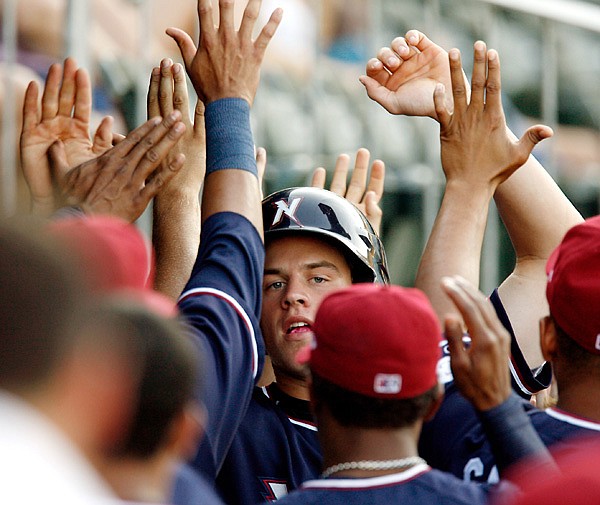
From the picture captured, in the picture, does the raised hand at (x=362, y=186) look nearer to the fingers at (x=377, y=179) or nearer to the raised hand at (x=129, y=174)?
the fingers at (x=377, y=179)

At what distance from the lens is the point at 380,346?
2.66m

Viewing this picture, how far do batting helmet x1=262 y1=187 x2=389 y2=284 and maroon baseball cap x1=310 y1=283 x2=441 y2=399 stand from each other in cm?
136

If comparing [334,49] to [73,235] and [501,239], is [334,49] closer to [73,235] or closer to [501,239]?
[501,239]

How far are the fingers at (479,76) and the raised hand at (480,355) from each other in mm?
954

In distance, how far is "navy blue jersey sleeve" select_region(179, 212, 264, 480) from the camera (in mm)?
2895

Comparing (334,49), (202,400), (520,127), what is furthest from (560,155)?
(202,400)

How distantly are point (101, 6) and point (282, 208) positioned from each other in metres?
7.92

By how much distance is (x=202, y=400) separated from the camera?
2.82 meters

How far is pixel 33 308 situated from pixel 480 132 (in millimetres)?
2211

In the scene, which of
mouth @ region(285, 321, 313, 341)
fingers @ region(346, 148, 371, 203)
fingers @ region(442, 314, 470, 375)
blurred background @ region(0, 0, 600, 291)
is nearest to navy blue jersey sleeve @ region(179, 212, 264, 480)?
fingers @ region(442, 314, 470, 375)

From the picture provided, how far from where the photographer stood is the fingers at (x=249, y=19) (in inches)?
138

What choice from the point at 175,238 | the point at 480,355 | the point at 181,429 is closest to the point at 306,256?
the point at 175,238

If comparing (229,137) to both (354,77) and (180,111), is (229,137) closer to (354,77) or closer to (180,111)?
(180,111)

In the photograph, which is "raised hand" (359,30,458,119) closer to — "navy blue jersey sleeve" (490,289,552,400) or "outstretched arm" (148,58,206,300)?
"outstretched arm" (148,58,206,300)
